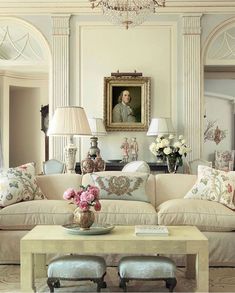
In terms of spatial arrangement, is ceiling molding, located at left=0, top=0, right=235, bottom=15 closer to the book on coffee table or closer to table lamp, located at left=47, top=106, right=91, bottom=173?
table lamp, located at left=47, top=106, right=91, bottom=173

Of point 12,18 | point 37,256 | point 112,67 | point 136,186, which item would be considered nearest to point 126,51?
point 112,67

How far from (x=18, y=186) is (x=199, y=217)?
1.65 meters

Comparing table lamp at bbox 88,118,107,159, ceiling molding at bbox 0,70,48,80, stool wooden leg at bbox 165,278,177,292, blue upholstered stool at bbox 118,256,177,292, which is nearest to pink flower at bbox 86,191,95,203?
blue upholstered stool at bbox 118,256,177,292

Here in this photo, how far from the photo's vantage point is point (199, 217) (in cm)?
398

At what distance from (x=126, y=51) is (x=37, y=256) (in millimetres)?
4377

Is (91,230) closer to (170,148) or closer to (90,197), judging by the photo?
(90,197)

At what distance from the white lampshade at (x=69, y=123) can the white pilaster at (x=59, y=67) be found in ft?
8.59

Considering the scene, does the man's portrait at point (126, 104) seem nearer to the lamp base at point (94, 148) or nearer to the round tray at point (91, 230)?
the lamp base at point (94, 148)

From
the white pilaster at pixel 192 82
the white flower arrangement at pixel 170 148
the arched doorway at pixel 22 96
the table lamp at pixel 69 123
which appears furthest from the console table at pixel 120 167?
the table lamp at pixel 69 123

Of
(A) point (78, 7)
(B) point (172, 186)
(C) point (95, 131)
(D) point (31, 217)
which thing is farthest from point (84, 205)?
(A) point (78, 7)

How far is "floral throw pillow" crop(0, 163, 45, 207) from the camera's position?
4246 millimetres

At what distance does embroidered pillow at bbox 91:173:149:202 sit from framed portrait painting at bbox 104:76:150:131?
2.80m

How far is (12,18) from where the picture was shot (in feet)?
23.9

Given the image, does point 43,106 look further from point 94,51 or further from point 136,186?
point 136,186
